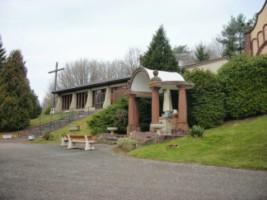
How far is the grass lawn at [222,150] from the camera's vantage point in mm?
9297

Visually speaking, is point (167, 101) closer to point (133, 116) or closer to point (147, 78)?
point (147, 78)

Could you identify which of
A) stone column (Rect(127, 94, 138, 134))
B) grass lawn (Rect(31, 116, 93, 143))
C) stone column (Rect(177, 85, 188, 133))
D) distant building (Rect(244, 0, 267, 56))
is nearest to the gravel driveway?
stone column (Rect(177, 85, 188, 133))

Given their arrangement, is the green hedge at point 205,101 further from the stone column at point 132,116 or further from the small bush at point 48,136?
the small bush at point 48,136

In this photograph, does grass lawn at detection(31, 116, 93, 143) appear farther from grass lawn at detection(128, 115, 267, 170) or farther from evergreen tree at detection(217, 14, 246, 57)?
evergreen tree at detection(217, 14, 246, 57)

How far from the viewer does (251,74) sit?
60.2 ft

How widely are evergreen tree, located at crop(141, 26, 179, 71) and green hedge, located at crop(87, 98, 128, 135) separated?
421 centimetres

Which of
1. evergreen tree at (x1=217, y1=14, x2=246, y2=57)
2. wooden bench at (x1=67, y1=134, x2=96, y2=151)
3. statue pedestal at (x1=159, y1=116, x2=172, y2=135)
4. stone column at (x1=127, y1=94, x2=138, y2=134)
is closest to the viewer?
wooden bench at (x1=67, y1=134, x2=96, y2=151)

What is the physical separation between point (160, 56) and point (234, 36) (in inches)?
991

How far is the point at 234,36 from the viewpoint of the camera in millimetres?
44812

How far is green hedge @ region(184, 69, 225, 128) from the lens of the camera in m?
18.4

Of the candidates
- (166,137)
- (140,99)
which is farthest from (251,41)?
(166,137)

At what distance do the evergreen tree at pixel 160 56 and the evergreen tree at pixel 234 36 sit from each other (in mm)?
21821

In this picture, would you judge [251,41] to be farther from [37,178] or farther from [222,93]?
[37,178]

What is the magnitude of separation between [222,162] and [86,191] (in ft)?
17.6
